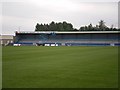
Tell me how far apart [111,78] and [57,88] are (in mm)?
3028

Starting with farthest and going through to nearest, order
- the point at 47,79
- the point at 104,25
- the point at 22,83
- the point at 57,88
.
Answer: the point at 104,25 → the point at 47,79 → the point at 22,83 → the point at 57,88

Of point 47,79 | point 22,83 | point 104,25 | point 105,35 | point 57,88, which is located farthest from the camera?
point 104,25

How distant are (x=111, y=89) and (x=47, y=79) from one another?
2.79 meters

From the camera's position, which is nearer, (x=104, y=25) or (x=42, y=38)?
(x=42, y=38)

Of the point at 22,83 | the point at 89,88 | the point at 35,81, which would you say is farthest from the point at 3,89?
the point at 89,88

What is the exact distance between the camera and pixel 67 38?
83000mm

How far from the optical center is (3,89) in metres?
8.31

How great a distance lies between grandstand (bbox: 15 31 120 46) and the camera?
254 ft

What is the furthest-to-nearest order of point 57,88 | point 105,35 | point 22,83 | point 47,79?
point 105,35
point 47,79
point 22,83
point 57,88

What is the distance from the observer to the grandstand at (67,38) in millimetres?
77481

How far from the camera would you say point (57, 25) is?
121188 millimetres

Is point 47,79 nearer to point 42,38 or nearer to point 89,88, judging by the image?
point 89,88

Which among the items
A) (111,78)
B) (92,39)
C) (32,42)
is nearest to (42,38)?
(32,42)

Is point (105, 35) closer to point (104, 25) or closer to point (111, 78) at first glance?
point (104, 25)
